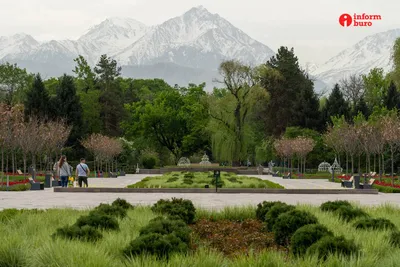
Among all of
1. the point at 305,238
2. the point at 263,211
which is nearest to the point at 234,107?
the point at 263,211

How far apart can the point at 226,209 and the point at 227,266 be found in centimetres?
751

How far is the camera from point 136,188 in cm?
2861

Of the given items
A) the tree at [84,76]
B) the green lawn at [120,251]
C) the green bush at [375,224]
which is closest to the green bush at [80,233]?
the green lawn at [120,251]

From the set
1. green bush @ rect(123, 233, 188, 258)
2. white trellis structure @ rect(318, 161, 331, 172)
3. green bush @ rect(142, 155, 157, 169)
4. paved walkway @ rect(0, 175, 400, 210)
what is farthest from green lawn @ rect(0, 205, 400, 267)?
green bush @ rect(142, 155, 157, 169)

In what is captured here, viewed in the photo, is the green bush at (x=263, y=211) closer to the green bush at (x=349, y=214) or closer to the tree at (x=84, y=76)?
the green bush at (x=349, y=214)

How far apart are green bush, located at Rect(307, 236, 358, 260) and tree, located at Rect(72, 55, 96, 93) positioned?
67.5m

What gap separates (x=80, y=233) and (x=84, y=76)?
6693cm

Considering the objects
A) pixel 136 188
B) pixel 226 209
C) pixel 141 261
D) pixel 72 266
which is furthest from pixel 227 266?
pixel 136 188

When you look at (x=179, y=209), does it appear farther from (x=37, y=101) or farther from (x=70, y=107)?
(x=70, y=107)

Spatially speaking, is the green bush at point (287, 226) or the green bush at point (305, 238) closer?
the green bush at point (305, 238)

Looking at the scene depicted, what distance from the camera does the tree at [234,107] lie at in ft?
206

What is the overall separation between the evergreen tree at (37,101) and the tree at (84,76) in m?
12.0

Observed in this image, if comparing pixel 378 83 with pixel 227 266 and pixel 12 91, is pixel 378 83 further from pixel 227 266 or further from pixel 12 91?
pixel 227 266

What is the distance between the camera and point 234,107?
63.3 m
